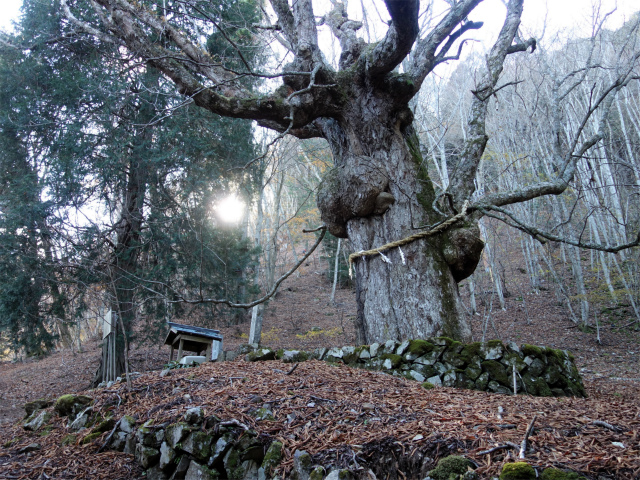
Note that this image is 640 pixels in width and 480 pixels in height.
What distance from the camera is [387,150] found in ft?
16.5

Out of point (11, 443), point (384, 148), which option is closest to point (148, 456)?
point (11, 443)

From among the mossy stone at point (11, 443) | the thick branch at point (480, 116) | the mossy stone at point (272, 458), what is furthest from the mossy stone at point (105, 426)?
the thick branch at point (480, 116)

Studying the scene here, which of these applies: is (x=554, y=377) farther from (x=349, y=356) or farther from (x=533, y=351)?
(x=349, y=356)

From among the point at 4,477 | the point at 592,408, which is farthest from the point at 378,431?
the point at 4,477

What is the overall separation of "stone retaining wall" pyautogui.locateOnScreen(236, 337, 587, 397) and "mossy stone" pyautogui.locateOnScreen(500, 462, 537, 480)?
5.69 ft

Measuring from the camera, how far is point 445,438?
188 centimetres

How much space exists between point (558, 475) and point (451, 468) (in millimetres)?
392

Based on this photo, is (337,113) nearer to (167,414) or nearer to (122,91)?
(167,414)

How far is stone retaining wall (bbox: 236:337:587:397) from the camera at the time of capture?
3.40 m

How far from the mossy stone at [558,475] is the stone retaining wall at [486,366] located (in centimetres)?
176

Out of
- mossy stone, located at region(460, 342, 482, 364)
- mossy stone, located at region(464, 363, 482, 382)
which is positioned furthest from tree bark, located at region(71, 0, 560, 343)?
mossy stone, located at region(464, 363, 482, 382)

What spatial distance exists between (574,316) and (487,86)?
7.79 m

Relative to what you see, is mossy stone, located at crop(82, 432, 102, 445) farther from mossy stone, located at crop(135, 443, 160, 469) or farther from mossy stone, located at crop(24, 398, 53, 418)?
mossy stone, located at crop(24, 398, 53, 418)

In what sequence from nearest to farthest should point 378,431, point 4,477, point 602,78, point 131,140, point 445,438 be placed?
point 445,438, point 378,431, point 4,477, point 131,140, point 602,78
